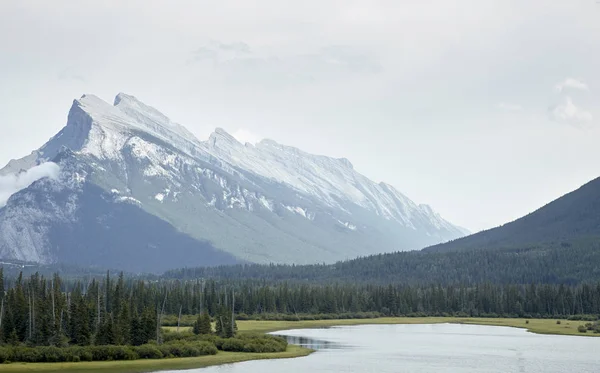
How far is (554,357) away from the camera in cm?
12262

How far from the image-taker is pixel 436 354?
424 feet

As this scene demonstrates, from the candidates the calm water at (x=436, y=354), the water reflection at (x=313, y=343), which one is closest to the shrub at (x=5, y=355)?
the calm water at (x=436, y=354)

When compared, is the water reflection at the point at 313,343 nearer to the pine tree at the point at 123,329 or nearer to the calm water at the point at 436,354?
the calm water at the point at 436,354

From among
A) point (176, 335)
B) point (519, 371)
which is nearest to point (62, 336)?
point (176, 335)

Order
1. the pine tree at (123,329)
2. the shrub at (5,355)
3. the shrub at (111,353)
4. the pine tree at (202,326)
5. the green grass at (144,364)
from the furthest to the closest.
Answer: the pine tree at (202,326), the pine tree at (123,329), the shrub at (111,353), the shrub at (5,355), the green grass at (144,364)

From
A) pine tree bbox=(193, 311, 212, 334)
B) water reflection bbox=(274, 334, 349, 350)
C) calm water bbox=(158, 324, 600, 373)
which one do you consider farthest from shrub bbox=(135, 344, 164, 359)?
water reflection bbox=(274, 334, 349, 350)

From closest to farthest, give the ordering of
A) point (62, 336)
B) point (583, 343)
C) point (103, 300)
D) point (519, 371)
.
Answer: point (519, 371) < point (62, 336) < point (583, 343) < point (103, 300)

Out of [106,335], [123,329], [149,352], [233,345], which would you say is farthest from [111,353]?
[233,345]

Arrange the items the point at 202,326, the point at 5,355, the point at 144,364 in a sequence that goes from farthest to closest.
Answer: the point at 202,326 → the point at 144,364 → the point at 5,355

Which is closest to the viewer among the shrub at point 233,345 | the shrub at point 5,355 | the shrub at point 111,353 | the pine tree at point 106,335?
the shrub at point 5,355

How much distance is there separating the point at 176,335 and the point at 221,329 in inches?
388

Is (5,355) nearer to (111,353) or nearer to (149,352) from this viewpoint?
(111,353)

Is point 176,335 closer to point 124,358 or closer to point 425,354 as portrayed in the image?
point 124,358

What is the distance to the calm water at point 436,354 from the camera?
10881cm
